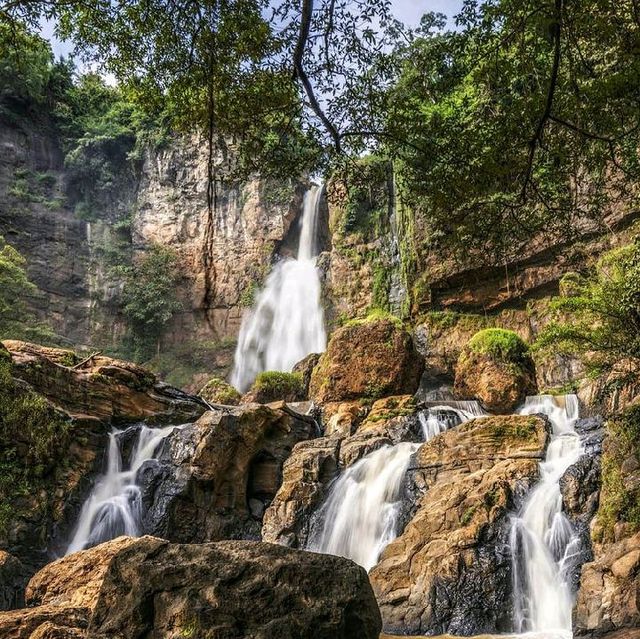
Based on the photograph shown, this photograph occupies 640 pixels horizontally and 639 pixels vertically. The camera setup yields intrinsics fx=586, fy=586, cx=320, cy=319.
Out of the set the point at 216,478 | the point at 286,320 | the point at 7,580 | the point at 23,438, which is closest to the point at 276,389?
the point at 216,478

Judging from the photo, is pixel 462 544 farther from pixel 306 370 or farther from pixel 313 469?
pixel 306 370

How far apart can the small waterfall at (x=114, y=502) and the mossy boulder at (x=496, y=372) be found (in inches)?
328

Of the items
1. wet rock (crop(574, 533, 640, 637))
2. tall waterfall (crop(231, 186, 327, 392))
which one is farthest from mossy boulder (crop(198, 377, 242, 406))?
wet rock (crop(574, 533, 640, 637))

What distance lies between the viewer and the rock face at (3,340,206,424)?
1377 centimetres

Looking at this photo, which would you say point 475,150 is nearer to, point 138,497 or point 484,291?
point 138,497

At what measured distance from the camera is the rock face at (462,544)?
7.35 meters

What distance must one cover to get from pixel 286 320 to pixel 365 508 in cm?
1726

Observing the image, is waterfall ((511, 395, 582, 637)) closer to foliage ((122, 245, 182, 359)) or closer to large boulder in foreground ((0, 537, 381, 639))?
large boulder in foreground ((0, 537, 381, 639))

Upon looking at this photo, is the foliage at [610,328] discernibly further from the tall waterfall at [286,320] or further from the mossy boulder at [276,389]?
the tall waterfall at [286,320]

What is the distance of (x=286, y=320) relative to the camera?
28.0 m

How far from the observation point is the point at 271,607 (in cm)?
336

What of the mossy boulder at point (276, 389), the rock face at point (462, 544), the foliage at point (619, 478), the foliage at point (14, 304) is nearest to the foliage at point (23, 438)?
the mossy boulder at point (276, 389)

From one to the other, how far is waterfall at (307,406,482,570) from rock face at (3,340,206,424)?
5.98 meters

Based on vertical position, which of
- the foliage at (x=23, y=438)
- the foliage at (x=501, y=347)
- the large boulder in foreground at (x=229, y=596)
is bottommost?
the large boulder in foreground at (x=229, y=596)
